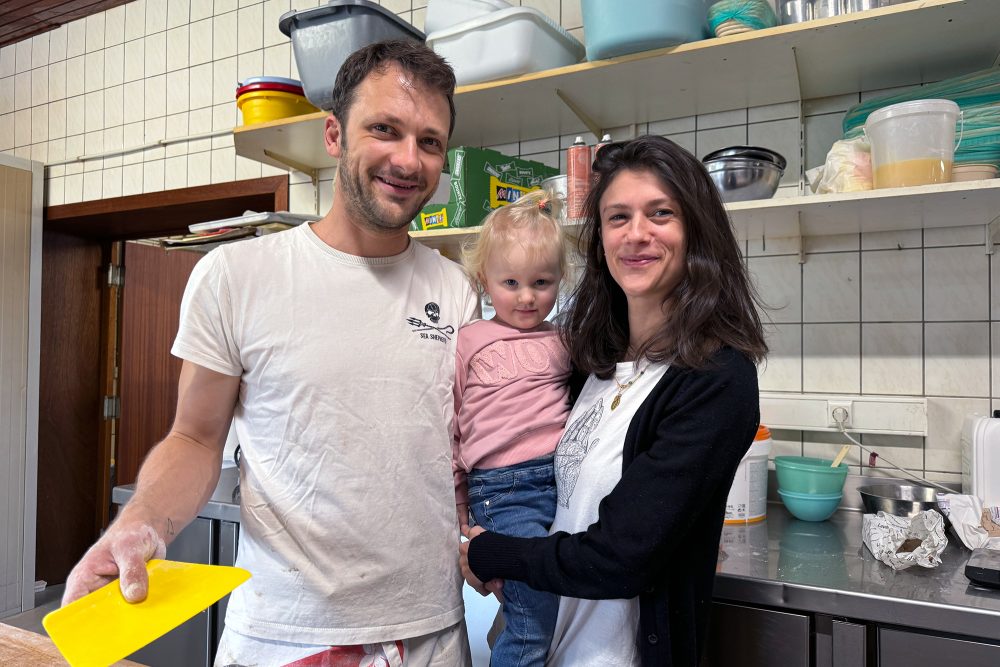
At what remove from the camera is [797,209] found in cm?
158

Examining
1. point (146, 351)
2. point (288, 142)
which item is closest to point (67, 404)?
point (146, 351)

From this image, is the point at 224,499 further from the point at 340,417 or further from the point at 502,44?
the point at 502,44

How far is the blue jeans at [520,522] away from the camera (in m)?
1.12

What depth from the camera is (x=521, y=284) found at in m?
1.33

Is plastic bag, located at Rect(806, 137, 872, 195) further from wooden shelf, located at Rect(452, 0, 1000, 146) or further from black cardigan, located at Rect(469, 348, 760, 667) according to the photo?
black cardigan, located at Rect(469, 348, 760, 667)

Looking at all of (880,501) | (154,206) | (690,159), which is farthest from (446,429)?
(154,206)

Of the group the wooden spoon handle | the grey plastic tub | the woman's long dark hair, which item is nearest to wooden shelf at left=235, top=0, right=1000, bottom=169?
the grey plastic tub

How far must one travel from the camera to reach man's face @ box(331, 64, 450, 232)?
1122 mm

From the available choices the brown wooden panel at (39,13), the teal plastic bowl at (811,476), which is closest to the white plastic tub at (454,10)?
the teal plastic bowl at (811,476)

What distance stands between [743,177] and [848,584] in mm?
914

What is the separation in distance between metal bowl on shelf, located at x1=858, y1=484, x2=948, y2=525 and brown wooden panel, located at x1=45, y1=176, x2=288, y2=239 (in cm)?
222

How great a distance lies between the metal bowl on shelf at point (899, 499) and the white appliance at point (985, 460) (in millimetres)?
97

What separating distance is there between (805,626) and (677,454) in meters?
A: 0.58

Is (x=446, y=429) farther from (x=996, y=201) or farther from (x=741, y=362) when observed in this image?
(x=996, y=201)
